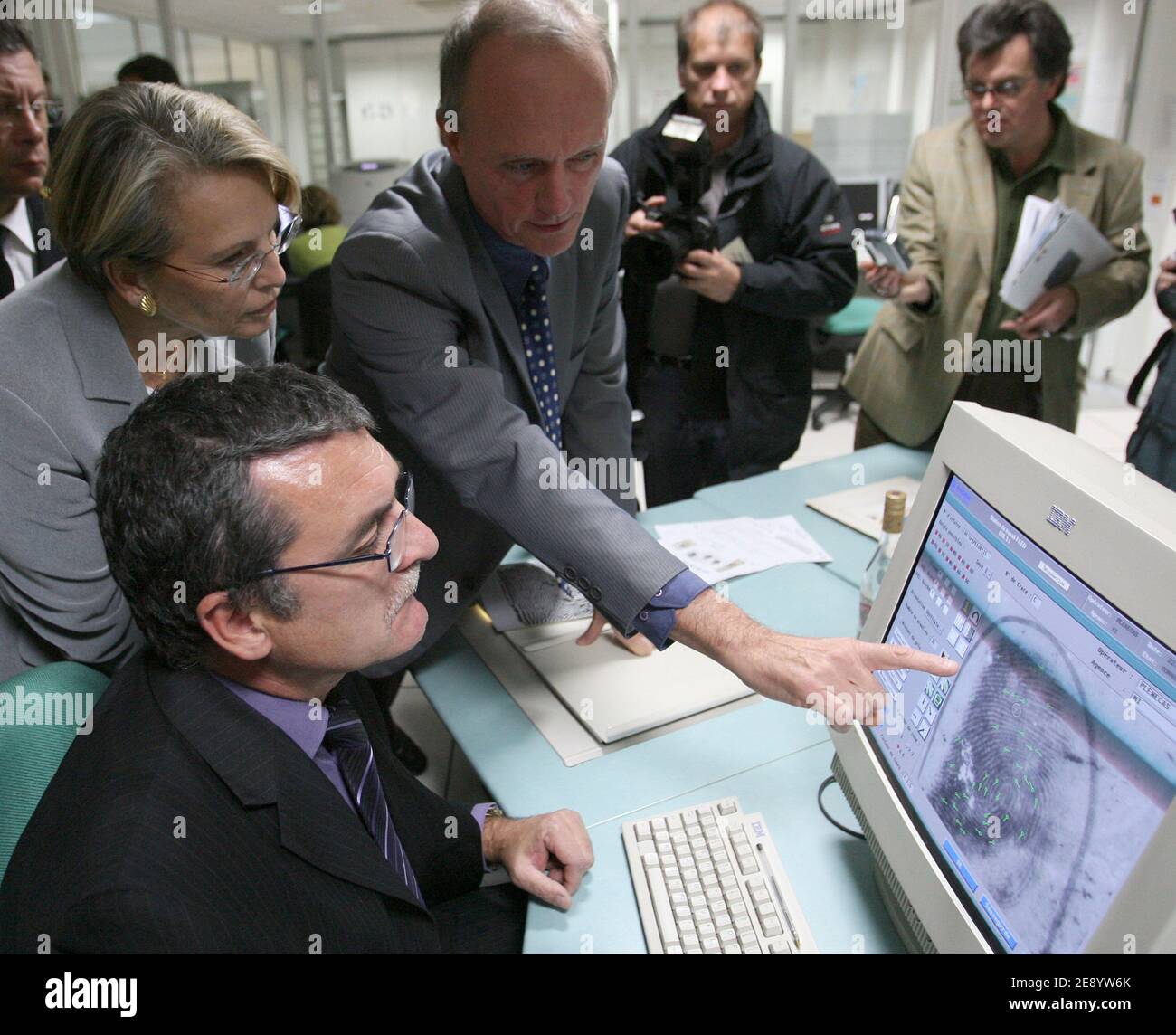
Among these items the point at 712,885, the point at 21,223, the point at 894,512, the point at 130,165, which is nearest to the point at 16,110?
the point at 21,223

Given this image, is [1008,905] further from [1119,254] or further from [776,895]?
[1119,254]

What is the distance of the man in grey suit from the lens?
1155 mm

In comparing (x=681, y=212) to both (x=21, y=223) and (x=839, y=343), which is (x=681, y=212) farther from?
(x=839, y=343)

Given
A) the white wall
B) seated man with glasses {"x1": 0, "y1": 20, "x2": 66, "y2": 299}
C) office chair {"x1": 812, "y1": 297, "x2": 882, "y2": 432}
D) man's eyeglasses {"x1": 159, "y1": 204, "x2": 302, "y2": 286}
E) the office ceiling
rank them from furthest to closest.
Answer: the white wall < the office ceiling < office chair {"x1": 812, "y1": 297, "x2": 882, "y2": 432} < seated man with glasses {"x1": 0, "y1": 20, "x2": 66, "y2": 299} < man's eyeglasses {"x1": 159, "y1": 204, "x2": 302, "y2": 286}

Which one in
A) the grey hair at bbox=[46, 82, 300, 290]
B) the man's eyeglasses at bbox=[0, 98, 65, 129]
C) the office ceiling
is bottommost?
the grey hair at bbox=[46, 82, 300, 290]

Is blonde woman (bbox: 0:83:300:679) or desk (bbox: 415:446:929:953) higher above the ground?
blonde woman (bbox: 0:83:300:679)

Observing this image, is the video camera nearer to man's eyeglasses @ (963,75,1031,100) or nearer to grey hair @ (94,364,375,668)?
man's eyeglasses @ (963,75,1031,100)

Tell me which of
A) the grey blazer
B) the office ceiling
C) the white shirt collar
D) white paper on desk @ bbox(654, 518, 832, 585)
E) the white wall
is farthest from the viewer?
the white wall

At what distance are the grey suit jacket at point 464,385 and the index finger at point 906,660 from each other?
12.0 inches

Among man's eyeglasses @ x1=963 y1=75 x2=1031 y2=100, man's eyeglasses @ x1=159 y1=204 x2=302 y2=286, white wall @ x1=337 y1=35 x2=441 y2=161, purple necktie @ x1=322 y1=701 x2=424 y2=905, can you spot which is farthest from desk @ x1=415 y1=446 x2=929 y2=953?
white wall @ x1=337 y1=35 x2=441 y2=161

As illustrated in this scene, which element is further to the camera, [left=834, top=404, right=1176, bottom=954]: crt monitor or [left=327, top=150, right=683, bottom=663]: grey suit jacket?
[left=327, top=150, right=683, bottom=663]: grey suit jacket

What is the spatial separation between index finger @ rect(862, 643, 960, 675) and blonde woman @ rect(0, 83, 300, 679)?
1.03 meters

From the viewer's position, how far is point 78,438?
117 cm
